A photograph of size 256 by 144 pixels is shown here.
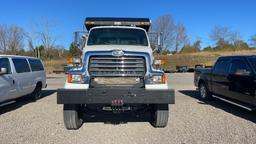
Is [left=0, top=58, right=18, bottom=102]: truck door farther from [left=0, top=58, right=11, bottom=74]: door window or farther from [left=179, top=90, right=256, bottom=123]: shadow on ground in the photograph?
[left=179, top=90, right=256, bottom=123]: shadow on ground

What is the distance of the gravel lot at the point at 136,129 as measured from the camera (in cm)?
611

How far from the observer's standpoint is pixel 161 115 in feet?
22.7

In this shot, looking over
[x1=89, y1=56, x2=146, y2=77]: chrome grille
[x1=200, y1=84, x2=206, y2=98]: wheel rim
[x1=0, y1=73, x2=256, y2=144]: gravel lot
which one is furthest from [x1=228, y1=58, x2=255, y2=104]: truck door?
[x1=89, y1=56, x2=146, y2=77]: chrome grille

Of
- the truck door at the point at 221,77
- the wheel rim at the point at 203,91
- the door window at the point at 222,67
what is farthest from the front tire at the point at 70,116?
the wheel rim at the point at 203,91

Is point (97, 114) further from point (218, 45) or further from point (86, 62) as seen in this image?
point (218, 45)

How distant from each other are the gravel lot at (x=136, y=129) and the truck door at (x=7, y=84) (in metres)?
0.56

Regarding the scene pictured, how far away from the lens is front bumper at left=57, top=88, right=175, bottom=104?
6168mm

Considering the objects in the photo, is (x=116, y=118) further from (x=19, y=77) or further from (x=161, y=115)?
(x=19, y=77)

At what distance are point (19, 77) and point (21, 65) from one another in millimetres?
634

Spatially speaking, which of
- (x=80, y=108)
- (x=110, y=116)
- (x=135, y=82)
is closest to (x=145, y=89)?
(x=135, y=82)

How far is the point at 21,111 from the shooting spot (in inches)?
370

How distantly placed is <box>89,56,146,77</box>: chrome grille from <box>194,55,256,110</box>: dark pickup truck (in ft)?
11.0

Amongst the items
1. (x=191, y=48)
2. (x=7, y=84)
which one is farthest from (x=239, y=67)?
(x=191, y=48)

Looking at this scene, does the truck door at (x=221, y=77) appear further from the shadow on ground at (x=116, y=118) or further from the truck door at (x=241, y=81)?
the shadow on ground at (x=116, y=118)
